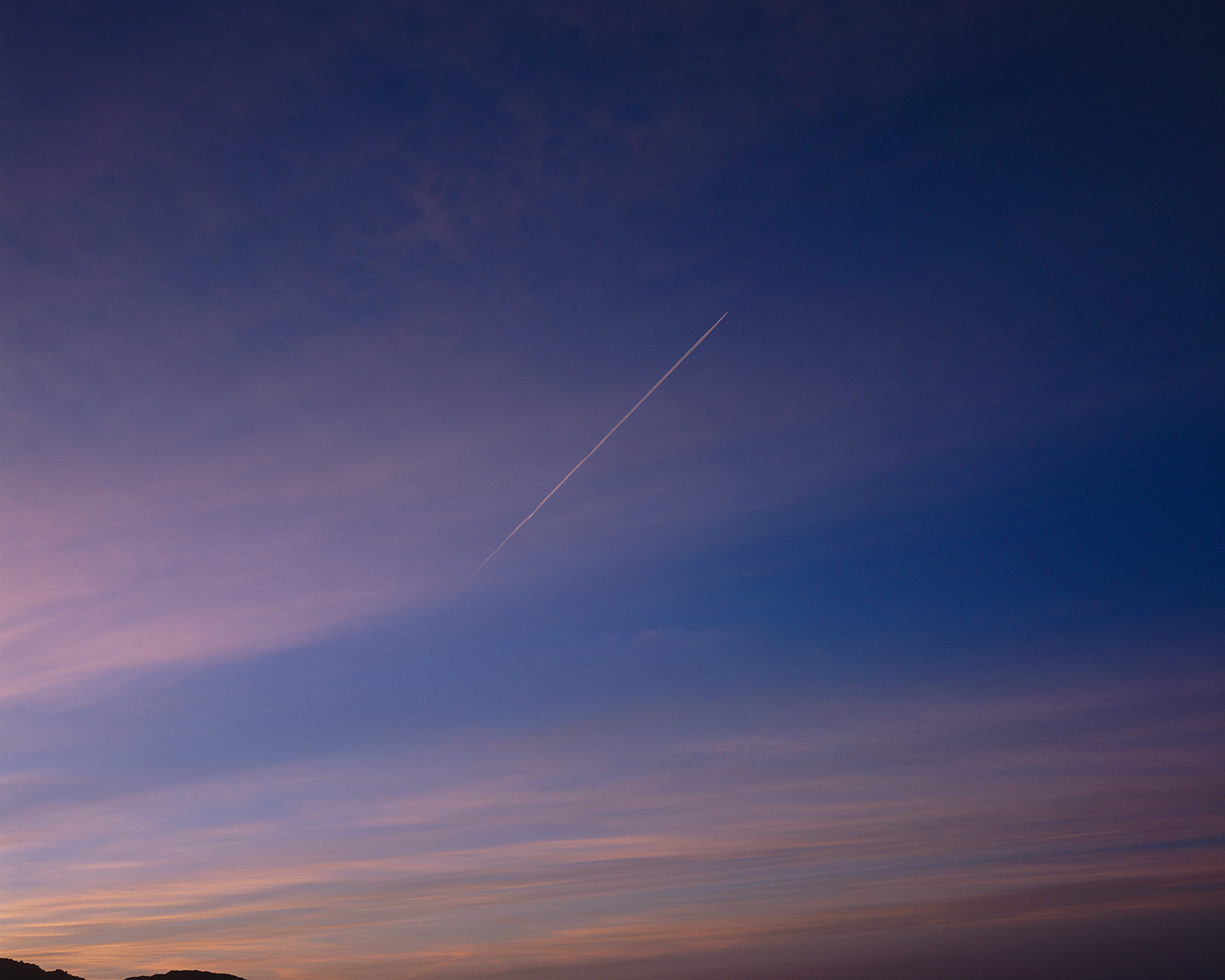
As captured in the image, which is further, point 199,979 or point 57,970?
point 199,979

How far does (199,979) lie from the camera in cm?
16525

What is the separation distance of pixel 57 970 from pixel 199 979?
3652cm

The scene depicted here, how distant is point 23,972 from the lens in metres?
129

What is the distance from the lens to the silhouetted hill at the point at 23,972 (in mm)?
126375

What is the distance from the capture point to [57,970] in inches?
5251

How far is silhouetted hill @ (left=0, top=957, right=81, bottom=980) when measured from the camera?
126375 millimetres
